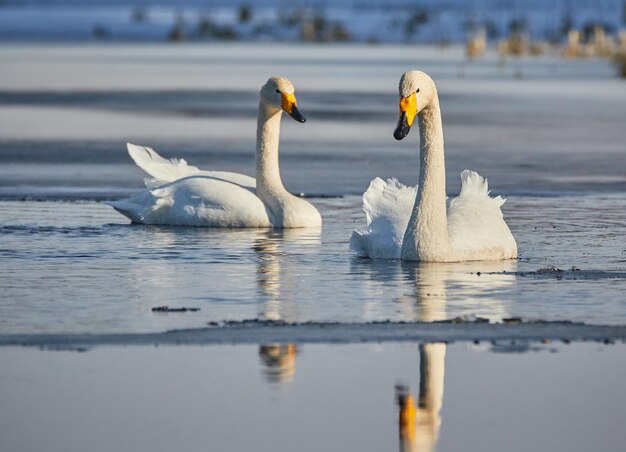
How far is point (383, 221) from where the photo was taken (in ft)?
38.9

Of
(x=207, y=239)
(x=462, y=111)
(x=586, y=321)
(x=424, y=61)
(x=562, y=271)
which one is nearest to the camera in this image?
(x=586, y=321)

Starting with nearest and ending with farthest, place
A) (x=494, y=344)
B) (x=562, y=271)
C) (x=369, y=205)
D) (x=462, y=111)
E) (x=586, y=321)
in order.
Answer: (x=494, y=344) → (x=586, y=321) → (x=562, y=271) → (x=369, y=205) → (x=462, y=111)

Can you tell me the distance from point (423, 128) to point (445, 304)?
6.75ft

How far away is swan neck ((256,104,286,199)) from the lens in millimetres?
14188

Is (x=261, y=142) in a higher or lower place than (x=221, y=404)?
Answer: higher

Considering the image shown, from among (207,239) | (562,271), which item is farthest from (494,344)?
(207,239)

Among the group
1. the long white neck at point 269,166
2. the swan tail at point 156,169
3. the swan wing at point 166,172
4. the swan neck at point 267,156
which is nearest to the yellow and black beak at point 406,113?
the long white neck at point 269,166

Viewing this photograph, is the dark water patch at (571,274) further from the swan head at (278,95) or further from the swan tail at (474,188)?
the swan head at (278,95)

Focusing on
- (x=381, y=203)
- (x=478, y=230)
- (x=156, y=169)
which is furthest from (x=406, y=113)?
(x=156, y=169)

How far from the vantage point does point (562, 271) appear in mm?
11031

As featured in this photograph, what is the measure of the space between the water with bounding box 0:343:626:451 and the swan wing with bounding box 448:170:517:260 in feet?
9.82

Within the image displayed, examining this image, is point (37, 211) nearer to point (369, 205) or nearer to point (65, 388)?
point (369, 205)

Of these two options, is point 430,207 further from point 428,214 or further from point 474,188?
point 474,188

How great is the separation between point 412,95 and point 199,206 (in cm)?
331
